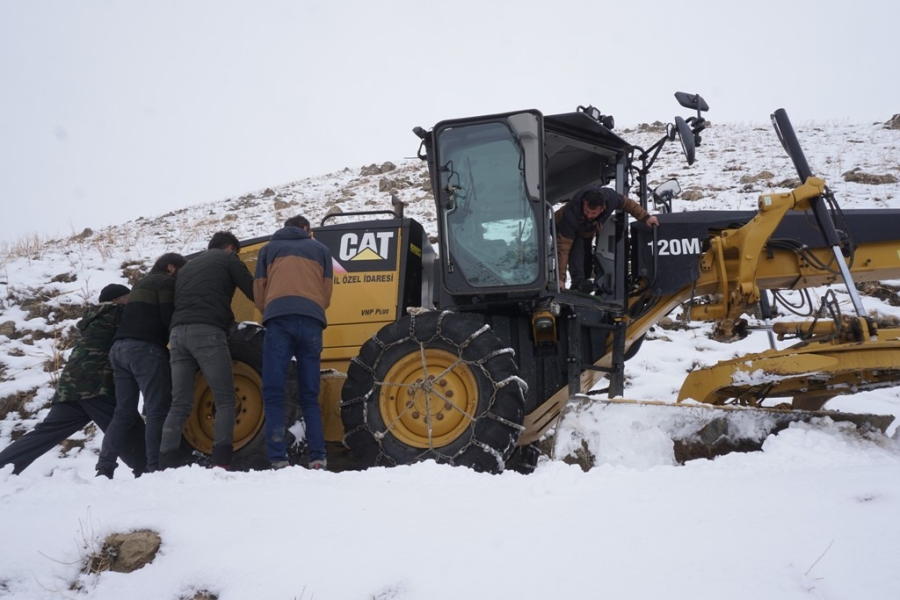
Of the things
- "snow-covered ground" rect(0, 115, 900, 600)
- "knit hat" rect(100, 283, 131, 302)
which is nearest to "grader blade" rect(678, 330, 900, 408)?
"snow-covered ground" rect(0, 115, 900, 600)

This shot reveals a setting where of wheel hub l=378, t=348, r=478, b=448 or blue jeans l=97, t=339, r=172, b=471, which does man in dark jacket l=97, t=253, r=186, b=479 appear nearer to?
blue jeans l=97, t=339, r=172, b=471

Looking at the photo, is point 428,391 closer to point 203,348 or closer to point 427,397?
point 427,397

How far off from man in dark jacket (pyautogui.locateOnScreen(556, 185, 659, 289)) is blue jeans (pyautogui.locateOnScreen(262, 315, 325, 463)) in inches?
75.9

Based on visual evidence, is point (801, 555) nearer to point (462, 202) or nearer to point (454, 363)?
point (454, 363)

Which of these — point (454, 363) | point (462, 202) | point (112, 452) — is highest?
point (462, 202)

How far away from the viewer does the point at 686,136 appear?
496cm

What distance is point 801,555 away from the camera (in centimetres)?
266

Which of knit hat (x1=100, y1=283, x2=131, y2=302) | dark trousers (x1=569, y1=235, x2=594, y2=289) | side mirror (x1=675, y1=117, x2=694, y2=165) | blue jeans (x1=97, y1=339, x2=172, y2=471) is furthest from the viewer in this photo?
knit hat (x1=100, y1=283, x2=131, y2=302)

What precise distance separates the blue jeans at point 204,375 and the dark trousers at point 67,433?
84cm

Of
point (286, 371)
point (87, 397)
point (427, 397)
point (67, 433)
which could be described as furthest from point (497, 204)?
point (67, 433)

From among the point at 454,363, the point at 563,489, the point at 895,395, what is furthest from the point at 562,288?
the point at 895,395

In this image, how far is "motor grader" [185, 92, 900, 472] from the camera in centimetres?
489

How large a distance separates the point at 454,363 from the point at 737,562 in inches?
101

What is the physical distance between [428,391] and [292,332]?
1.01m
